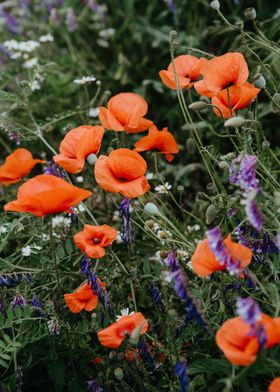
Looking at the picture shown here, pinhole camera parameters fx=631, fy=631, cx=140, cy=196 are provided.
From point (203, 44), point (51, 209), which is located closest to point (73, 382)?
point (51, 209)

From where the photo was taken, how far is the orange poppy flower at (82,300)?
1367mm

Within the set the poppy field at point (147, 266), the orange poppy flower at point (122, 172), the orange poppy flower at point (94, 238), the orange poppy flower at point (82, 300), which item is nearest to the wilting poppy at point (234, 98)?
the poppy field at point (147, 266)

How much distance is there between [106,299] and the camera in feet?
4.40

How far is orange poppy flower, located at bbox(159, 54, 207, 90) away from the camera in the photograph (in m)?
1.59

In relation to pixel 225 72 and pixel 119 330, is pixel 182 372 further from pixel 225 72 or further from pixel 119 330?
pixel 225 72

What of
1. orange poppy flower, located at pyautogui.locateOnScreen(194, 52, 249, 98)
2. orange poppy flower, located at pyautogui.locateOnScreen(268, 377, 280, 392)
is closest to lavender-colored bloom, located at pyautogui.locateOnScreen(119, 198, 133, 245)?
orange poppy flower, located at pyautogui.locateOnScreen(194, 52, 249, 98)

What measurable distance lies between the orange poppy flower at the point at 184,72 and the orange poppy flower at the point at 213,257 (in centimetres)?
59

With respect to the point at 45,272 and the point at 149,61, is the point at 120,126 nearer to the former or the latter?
the point at 45,272

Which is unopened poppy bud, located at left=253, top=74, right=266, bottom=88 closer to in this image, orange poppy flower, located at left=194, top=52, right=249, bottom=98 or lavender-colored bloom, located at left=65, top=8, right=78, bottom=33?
orange poppy flower, located at left=194, top=52, right=249, bottom=98

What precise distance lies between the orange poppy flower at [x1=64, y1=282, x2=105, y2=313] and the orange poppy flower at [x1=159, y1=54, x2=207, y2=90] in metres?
0.56

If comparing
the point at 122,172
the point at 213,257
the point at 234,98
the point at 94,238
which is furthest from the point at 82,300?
the point at 234,98

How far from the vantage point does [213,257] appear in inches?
43.4

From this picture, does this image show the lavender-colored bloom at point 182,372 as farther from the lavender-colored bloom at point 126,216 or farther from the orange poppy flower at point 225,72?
the orange poppy flower at point 225,72

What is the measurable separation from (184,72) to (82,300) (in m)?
0.65
